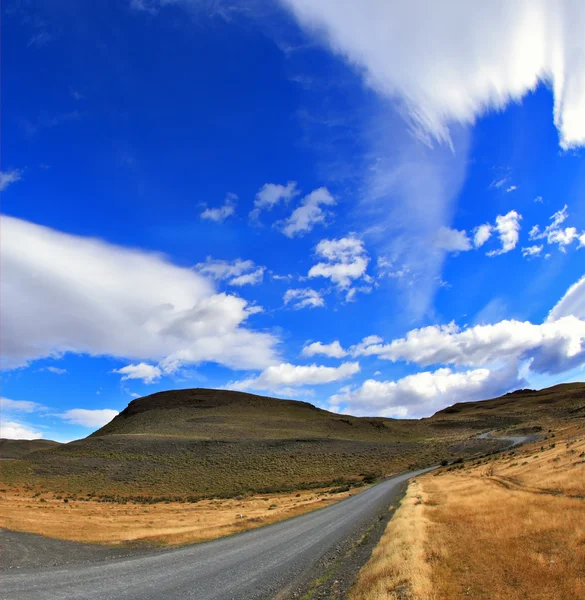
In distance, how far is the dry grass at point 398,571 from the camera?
11047mm

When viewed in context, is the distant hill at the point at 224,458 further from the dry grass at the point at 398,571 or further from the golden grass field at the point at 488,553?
the dry grass at the point at 398,571

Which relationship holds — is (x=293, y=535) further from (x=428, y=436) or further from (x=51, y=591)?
(x=428, y=436)

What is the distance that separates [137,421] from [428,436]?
10720cm

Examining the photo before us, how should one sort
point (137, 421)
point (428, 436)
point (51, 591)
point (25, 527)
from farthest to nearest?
point (137, 421) → point (428, 436) → point (25, 527) → point (51, 591)

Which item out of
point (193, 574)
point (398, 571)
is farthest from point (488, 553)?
point (193, 574)

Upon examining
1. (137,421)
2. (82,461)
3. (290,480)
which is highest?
(137,421)

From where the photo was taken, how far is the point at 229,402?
194 meters

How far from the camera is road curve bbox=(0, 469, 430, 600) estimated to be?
44.7ft

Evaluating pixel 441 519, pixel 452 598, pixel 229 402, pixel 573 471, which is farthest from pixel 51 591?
pixel 229 402

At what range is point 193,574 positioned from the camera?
1627 centimetres

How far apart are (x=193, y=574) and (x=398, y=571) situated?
332 inches

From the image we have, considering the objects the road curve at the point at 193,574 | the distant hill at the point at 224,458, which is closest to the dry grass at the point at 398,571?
the road curve at the point at 193,574

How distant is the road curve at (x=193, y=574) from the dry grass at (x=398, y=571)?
300 cm

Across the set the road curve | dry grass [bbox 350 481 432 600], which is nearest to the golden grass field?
dry grass [bbox 350 481 432 600]
